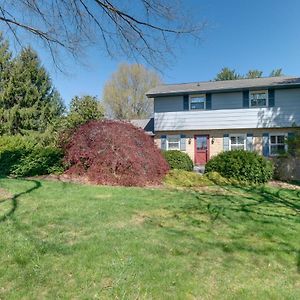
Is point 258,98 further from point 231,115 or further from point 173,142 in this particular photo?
point 173,142

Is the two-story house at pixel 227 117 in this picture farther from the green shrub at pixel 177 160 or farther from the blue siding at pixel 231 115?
the green shrub at pixel 177 160

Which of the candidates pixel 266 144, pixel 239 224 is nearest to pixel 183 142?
pixel 266 144

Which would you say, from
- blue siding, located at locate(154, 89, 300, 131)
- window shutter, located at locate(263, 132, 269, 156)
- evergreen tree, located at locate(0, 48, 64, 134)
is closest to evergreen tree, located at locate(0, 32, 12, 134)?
evergreen tree, located at locate(0, 48, 64, 134)

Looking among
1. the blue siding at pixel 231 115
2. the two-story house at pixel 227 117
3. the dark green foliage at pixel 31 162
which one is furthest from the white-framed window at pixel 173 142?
the dark green foliage at pixel 31 162

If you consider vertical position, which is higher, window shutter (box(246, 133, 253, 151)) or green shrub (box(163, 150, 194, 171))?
window shutter (box(246, 133, 253, 151))

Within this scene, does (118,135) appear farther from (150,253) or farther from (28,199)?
(150,253)

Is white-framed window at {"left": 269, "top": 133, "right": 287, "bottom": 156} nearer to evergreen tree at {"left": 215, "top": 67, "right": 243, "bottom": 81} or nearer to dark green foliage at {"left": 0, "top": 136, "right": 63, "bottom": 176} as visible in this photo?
dark green foliage at {"left": 0, "top": 136, "right": 63, "bottom": 176}

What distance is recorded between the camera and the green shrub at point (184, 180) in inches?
478

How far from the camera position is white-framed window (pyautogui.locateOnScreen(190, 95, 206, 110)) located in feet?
61.7

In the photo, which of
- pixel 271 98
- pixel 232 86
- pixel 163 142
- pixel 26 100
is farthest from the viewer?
pixel 26 100

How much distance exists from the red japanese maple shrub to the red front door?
7.20 metres

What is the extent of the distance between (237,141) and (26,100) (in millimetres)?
20990

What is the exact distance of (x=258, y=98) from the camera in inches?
706

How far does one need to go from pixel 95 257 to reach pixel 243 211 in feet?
14.5
